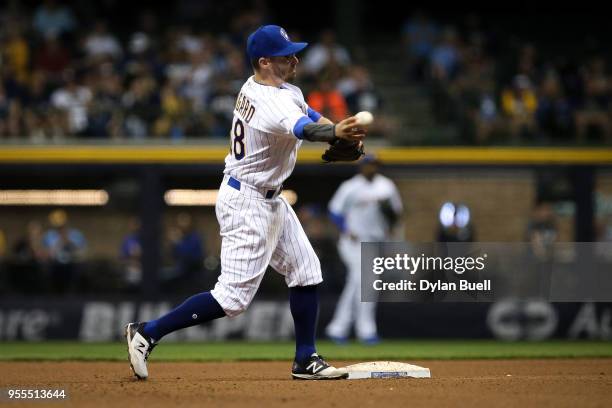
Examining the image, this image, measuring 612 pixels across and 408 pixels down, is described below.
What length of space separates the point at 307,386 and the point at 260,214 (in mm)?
1126

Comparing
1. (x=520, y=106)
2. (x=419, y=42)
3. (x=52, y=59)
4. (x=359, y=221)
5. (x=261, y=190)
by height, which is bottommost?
(x=359, y=221)

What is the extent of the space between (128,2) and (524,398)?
16699 mm

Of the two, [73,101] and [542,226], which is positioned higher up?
[73,101]

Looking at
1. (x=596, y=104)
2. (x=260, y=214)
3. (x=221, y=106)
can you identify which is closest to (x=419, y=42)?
(x=596, y=104)

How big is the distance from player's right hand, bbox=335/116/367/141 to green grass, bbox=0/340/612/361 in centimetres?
383

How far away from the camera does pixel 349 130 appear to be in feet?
20.6

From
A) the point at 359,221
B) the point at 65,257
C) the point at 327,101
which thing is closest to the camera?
the point at 359,221

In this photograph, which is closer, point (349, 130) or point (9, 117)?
point (349, 130)

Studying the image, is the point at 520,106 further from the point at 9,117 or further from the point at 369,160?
the point at 9,117

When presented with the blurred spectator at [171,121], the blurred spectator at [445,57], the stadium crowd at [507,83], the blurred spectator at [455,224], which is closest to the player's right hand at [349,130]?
the blurred spectator at [455,224]

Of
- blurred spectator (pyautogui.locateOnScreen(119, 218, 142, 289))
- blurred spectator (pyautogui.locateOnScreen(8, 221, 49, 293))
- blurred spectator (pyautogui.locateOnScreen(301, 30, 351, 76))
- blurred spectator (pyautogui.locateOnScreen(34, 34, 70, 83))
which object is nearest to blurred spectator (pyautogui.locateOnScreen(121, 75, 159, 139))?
blurred spectator (pyautogui.locateOnScreen(34, 34, 70, 83))

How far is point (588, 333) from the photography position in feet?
42.3

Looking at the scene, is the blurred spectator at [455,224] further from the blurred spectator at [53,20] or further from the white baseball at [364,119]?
the blurred spectator at [53,20]

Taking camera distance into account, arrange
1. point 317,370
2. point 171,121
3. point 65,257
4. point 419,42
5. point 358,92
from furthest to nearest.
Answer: point 419,42, point 358,92, point 171,121, point 65,257, point 317,370
